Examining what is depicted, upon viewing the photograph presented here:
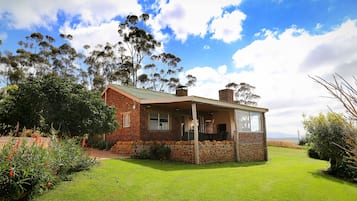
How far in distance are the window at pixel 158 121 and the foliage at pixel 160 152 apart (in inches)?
105

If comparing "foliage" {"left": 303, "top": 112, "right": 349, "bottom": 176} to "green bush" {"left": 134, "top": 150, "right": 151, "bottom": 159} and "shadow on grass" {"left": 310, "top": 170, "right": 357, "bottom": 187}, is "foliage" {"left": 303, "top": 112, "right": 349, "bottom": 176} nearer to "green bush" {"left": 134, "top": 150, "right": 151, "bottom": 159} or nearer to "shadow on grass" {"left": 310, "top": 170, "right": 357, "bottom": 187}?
"shadow on grass" {"left": 310, "top": 170, "right": 357, "bottom": 187}

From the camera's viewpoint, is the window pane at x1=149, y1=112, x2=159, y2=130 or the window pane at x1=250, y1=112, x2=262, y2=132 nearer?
the window pane at x1=149, y1=112, x2=159, y2=130

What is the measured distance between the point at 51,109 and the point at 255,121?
13.7 meters

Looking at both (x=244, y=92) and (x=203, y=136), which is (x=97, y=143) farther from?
(x=244, y=92)

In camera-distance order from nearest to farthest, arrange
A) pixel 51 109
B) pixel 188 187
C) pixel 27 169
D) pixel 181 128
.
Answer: pixel 27 169 < pixel 188 187 < pixel 51 109 < pixel 181 128

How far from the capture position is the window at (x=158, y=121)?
17.5 meters

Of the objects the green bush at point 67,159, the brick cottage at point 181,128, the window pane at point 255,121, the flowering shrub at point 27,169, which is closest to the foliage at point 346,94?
the flowering shrub at point 27,169

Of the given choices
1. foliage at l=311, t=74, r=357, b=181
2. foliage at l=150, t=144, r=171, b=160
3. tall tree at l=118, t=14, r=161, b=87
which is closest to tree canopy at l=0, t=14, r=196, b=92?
tall tree at l=118, t=14, r=161, b=87

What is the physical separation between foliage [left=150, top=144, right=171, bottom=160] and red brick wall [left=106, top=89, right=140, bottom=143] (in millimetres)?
2037

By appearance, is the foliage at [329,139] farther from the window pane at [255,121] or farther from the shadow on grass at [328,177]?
the window pane at [255,121]

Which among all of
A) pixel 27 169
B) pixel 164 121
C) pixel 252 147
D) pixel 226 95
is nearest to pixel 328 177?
Answer: pixel 252 147

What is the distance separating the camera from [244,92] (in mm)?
46844

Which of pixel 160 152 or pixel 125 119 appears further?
pixel 125 119

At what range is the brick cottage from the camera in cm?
1457
